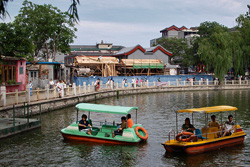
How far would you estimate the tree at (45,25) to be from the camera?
47938mm

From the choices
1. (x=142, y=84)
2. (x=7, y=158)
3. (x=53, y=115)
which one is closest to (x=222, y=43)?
(x=142, y=84)

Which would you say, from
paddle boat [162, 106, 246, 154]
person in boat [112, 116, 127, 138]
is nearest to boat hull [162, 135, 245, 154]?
paddle boat [162, 106, 246, 154]

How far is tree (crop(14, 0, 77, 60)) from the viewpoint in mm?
47938

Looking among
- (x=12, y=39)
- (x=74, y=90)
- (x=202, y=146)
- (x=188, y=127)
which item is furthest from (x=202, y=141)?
(x=12, y=39)

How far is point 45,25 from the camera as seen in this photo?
4788 cm

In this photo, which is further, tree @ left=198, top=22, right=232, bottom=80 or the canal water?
tree @ left=198, top=22, right=232, bottom=80

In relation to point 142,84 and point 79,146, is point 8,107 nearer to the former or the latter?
point 79,146

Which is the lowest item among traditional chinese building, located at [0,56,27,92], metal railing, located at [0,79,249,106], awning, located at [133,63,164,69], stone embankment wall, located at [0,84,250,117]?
stone embankment wall, located at [0,84,250,117]

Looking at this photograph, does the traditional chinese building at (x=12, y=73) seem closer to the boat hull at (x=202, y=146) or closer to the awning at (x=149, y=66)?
the boat hull at (x=202, y=146)

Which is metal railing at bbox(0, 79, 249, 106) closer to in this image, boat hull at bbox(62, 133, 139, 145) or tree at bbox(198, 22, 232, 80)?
tree at bbox(198, 22, 232, 80)

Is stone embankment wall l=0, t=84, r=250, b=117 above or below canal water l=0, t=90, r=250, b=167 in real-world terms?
above

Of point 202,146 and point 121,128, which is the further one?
point 121,128

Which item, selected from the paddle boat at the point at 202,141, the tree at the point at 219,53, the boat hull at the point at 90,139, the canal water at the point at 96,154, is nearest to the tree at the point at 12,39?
the canal water at the point at 96,154

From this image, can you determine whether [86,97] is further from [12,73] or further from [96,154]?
[96,154]
